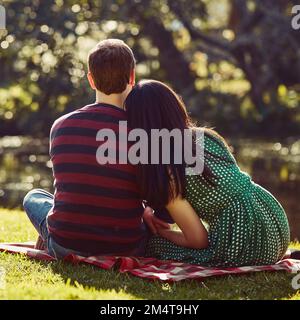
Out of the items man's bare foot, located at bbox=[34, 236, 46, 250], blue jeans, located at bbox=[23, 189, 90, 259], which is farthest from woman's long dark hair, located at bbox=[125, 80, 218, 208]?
man's bare foot, located at bbox=[34, 236, 46, 250]

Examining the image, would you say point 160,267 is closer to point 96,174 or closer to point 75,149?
point 96,174

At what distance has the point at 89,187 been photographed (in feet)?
11.9

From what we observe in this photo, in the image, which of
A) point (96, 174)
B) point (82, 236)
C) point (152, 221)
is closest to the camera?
point (96, 174)

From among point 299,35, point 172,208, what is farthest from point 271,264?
point 299,35

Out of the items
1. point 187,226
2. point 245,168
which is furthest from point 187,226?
point 245,168

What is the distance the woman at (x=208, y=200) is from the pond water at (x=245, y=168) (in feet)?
9.75

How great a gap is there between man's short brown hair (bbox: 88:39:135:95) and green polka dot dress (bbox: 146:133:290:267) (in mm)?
550

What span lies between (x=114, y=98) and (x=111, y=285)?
101 centimetres

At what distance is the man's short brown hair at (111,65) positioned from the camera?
3.58 m

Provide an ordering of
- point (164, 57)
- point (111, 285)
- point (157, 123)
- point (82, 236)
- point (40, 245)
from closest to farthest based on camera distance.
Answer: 1. point (111, 285)
2. point (157, 123)
3. point (82, 236)
4. point (40, 245)
5. point (164, 57)

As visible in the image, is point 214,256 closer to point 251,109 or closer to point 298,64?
point 298,64

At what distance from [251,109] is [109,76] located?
1607cm

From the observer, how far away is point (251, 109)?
1934 centimetres

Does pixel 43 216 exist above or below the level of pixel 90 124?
below
